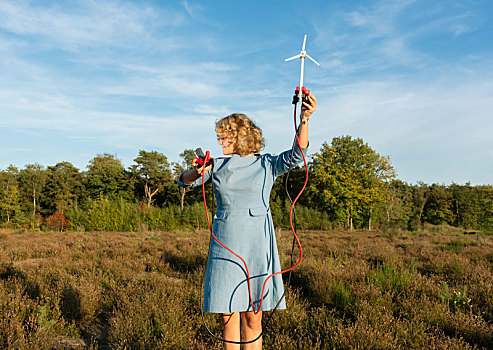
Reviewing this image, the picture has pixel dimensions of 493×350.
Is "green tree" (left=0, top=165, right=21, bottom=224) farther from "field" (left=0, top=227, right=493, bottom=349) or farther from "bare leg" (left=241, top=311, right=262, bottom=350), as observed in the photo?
"bare leg" (left=241, top=311, right=262, bottom=350)

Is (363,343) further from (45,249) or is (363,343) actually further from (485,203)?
(485,203)

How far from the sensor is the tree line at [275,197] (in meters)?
21.3

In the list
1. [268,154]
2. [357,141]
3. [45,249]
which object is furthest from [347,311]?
[357,141]

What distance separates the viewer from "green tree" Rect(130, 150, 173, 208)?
37188 mm

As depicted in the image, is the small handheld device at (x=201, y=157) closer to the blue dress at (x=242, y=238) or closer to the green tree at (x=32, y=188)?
the blue dress at (x=242, y=238)

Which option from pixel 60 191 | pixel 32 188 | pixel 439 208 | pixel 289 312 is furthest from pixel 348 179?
pixel 32 188

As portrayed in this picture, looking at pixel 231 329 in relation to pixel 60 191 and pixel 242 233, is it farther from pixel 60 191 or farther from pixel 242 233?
pixel 60 191

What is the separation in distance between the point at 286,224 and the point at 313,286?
19269mm

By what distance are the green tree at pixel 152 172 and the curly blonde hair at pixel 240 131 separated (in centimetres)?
3613

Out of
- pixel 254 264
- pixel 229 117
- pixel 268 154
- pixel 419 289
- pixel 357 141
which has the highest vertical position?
pixel 357 141

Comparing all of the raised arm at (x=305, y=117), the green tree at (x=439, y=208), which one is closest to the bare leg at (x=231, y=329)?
the raised arm at (x=305, y=117)

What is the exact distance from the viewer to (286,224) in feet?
78.1

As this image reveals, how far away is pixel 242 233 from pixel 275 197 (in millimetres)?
30428

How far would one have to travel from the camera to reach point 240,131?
7.00 feet
